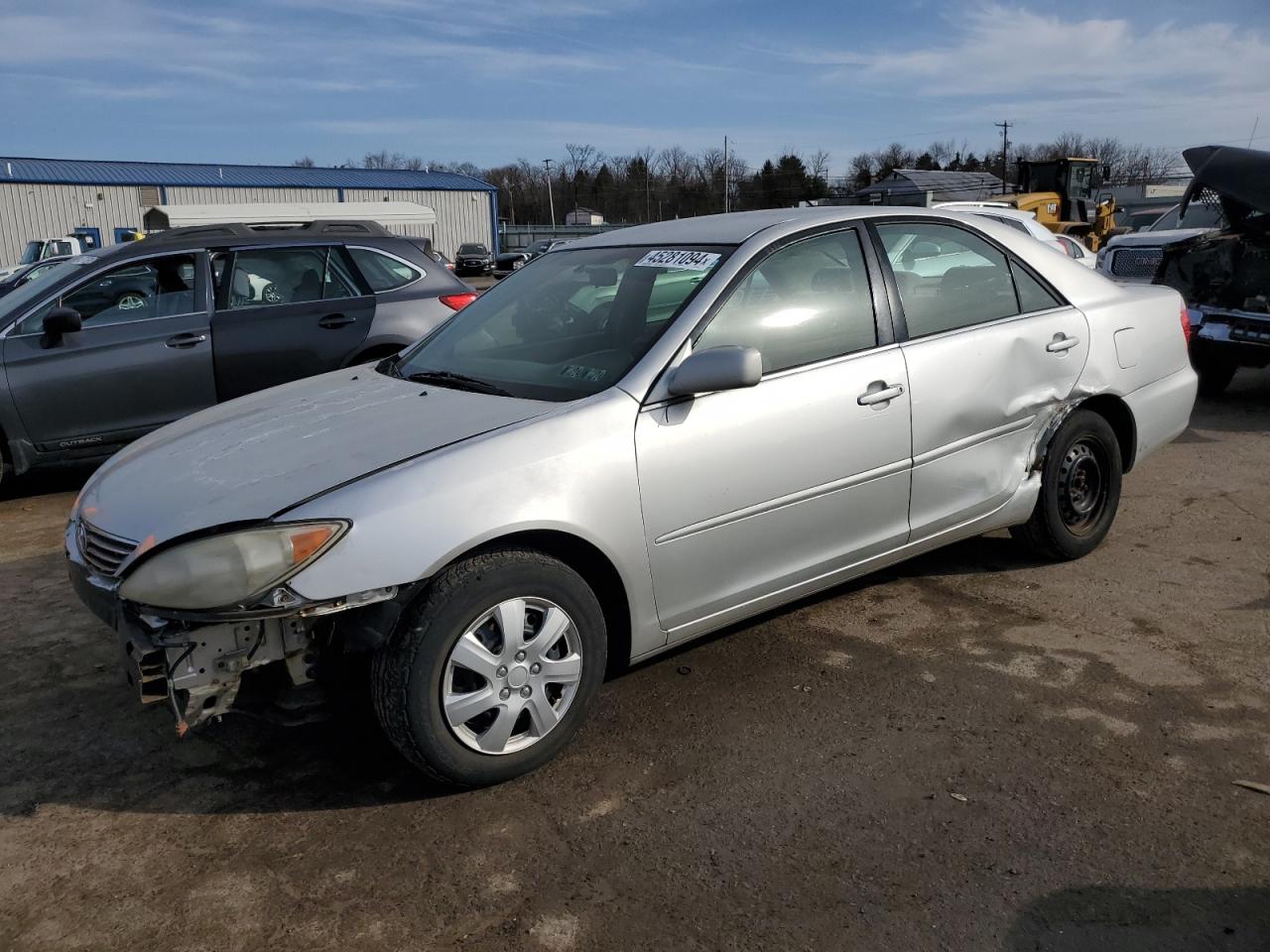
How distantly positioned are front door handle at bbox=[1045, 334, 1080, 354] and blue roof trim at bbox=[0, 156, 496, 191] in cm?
4794

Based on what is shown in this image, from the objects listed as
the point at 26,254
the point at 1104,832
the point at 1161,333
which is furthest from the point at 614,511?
the point at 26,254

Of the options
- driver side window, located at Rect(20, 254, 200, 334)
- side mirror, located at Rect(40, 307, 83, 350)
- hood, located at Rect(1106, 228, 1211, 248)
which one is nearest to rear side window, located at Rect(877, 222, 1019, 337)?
driver side window, located at Rect(20, 254, 200, 334)

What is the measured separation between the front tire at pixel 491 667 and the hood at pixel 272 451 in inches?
17.4

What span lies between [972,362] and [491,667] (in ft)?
7.54

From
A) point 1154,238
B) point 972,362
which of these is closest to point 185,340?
point 972,362

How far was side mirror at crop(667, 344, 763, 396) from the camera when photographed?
3.15 metres

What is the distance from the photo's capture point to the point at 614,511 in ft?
10.0

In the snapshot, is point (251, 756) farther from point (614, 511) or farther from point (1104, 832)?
point (1104, 832)

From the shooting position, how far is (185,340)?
6672 mm

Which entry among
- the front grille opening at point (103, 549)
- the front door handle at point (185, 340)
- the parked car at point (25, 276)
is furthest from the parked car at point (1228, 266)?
the parked car at point (25, 276)

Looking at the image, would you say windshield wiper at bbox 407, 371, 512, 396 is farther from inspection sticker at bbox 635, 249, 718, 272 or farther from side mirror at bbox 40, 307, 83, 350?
side mirror at bbox 40, 307, 83, 350

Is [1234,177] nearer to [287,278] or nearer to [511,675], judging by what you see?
[287,278]

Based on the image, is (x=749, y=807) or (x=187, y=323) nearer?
(x=749, y=807)

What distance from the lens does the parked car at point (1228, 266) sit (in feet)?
26.2
